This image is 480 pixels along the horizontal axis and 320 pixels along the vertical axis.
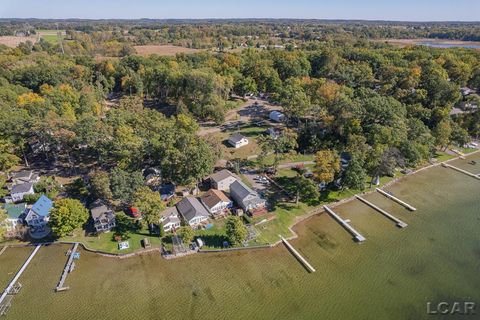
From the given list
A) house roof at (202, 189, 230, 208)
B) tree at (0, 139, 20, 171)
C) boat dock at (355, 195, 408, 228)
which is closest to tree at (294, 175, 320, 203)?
boat dock at (355, 195, 408, 228)

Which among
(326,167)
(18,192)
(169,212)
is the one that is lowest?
(18,192)

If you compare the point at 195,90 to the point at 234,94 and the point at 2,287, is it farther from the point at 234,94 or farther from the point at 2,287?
the point at 2,287

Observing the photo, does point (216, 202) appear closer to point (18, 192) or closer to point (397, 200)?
point (397, 200)

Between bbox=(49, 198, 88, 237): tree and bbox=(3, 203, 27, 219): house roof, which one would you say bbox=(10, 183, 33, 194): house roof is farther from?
bbox=(49, 198, 88, 237): tree

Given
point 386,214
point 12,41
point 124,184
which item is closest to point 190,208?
point 124,184

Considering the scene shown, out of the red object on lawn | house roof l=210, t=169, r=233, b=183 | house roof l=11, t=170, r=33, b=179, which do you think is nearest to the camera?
the red object on lawn

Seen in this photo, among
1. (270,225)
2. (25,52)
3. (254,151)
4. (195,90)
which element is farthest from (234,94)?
Result: (25,52)
